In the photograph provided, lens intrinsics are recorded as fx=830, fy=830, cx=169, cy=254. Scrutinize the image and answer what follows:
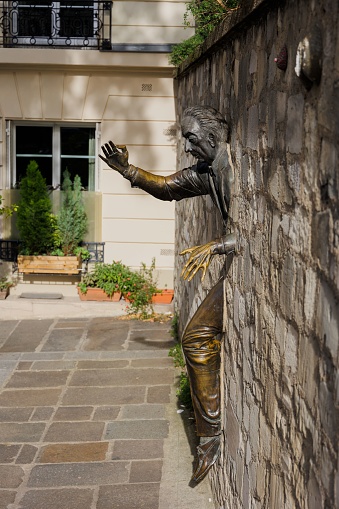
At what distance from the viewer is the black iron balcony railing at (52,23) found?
33.2 feet

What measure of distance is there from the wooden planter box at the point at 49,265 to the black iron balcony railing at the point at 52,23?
259 centimetres

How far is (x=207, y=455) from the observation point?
16.0 ft

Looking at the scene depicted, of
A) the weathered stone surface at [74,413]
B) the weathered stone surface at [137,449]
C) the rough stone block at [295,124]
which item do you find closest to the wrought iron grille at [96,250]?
the weathered stone surface at [74,413]

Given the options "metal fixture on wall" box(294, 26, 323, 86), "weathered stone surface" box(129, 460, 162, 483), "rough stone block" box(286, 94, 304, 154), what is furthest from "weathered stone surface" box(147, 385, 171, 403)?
"metal fixture on wall" box(294, 26, 323, 86)

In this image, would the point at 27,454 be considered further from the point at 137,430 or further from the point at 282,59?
the point at 282,59

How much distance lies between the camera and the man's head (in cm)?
436

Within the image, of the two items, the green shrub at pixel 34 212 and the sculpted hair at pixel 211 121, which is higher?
the sculpted hair at pixel 211 121

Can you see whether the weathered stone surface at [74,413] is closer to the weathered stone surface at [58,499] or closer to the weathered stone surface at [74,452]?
the weathered stone surface at [74,452]

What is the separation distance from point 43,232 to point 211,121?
5.80m

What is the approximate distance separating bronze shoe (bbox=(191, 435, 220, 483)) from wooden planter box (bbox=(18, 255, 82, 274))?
524 cm

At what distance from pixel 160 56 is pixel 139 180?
16.5 feet

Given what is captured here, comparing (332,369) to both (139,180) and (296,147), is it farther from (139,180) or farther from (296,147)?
(139,180)

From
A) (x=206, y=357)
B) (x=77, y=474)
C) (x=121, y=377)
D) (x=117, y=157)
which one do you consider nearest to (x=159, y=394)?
(x=121, y=377)

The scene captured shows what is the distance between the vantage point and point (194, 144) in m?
4.40
